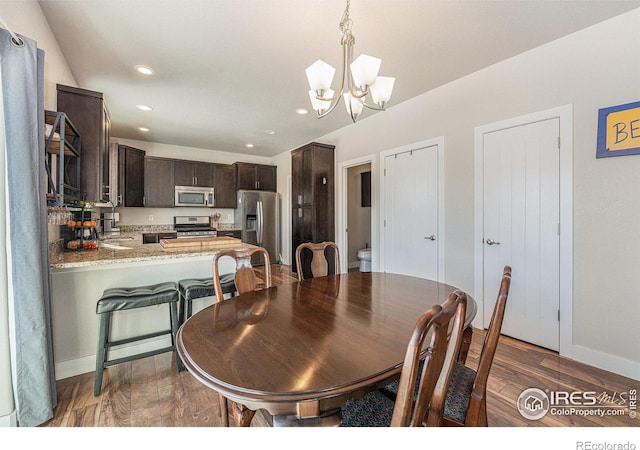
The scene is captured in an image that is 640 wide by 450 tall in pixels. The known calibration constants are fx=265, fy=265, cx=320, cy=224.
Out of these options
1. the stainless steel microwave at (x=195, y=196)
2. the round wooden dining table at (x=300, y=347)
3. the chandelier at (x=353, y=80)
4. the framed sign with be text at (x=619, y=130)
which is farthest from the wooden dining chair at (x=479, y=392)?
the stainless steel microwave at (x=195, y=196)

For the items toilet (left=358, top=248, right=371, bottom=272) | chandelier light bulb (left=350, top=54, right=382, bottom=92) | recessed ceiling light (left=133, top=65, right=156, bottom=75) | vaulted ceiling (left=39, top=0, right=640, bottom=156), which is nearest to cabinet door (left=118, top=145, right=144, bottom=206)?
vaulted ceiling (left=39, top=0, right=640, bottom=156)

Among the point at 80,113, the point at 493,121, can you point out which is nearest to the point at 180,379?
the point at 80,113

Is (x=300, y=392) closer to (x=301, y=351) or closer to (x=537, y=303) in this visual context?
(x=301, y=351)

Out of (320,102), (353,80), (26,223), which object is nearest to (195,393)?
(26,223)

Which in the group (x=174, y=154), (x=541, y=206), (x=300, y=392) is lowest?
(x=300, y=392)

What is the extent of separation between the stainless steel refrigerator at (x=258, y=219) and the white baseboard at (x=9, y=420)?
14.0ft

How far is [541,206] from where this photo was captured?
7.55 feet

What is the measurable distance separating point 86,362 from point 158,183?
3.84 metres

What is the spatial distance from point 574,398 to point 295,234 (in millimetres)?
3904

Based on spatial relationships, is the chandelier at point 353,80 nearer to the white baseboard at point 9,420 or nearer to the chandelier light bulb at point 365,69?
the chandelier light bulb at point 365,69

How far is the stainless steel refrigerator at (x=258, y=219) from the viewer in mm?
5707

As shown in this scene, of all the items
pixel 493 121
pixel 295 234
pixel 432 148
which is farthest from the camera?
pixel 295 234

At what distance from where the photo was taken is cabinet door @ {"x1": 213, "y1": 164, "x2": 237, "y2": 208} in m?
5.69

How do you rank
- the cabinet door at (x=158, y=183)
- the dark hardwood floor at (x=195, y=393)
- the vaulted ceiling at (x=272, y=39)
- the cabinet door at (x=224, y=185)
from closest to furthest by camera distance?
the dark hardwood floor at (x=195, y=393) → the vaulted ceiling at (x=272, y=39) → the cabinet door at (x=158, y=183) → the cabinet door at (x=224, y=185)
